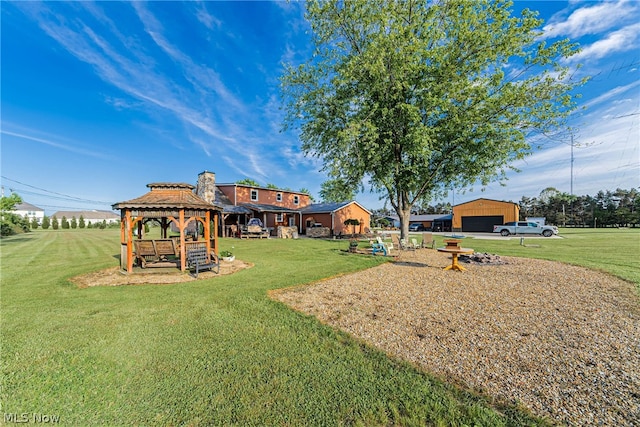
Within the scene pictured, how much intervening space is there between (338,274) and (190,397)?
261 inches

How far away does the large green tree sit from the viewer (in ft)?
42.2

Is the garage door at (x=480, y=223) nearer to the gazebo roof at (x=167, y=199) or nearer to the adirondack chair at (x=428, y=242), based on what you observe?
the adirondack chair at (x=428, y=242)

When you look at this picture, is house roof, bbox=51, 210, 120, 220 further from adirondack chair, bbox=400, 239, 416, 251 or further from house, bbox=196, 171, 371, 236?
adirondack chair, bbox=400, 239, 416, 251

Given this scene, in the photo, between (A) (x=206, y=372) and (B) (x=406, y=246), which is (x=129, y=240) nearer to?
(A) (x=206, y=372)

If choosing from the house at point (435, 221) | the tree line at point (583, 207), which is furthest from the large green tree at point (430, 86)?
the tree line at point (583, 207)

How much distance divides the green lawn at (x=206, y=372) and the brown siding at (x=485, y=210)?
4205cm

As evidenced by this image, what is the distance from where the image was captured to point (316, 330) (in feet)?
14.8

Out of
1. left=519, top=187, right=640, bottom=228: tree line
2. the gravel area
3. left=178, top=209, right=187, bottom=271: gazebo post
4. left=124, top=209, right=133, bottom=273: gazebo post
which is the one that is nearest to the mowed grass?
the gravel area

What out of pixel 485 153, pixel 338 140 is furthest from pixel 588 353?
pixel 338 140

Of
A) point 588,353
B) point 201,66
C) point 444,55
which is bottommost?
point 588,353

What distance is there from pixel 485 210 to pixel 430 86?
32427 mm

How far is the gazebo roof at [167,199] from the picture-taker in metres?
8.70

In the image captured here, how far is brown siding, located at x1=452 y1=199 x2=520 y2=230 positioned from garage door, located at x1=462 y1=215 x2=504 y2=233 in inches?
19.1

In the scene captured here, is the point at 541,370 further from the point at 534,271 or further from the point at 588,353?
the point at 534,271
